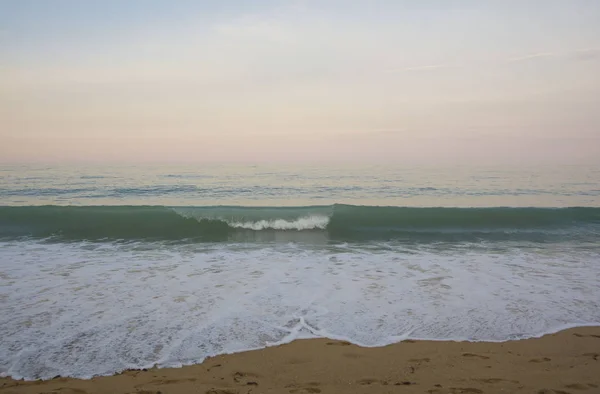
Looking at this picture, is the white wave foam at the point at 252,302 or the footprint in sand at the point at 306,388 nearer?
the footprint in sand at the point at 306,388

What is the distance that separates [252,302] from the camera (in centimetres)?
659

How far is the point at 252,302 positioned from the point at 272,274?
191 centimetres

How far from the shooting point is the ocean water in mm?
5230

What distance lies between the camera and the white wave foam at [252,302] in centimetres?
495

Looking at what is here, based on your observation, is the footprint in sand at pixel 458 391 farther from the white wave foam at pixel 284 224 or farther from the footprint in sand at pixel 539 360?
the white wave foam at pixel 284 224

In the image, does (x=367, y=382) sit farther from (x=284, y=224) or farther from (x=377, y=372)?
(x=284, y=224)

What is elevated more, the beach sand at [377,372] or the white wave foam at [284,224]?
the beach sand at [377,372]

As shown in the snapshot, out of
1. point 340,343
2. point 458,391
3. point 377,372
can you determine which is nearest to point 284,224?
point 340,343

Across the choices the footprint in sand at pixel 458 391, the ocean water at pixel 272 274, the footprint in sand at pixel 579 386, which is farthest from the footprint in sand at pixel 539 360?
the footprint in sand at pixel 458 391

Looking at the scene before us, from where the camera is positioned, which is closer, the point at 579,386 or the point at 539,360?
the point at 579,386

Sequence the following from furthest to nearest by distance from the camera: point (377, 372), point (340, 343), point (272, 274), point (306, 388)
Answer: point (272, 274) → point (340, 343) → point (377, 372) → point (306, 388)

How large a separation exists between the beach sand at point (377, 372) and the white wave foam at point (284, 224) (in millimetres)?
10752

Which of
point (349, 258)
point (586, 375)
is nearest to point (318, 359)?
point (586, 375)

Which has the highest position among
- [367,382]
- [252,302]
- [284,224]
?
[367,382]
